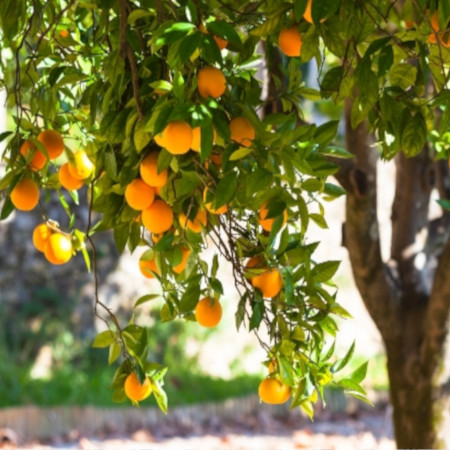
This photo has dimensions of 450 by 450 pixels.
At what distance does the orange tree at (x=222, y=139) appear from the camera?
1226 millimetres

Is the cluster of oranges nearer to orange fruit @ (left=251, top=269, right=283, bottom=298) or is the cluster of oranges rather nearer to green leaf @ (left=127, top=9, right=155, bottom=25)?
green leaf @ (left=127, top=9, right=155, bottom=25)

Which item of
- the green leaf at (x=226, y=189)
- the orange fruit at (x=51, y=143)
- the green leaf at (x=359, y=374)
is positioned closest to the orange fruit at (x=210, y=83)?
the green leaf at (x=226, y=189)

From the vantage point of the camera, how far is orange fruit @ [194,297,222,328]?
1.50 metres

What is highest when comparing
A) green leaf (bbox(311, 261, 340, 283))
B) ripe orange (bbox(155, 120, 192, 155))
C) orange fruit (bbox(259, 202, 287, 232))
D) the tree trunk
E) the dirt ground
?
ripe orange (bbox(155, 120, 192, 155))

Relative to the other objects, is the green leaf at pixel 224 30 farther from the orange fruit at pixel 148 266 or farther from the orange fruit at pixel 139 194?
the orange fruit at pixel 148 266

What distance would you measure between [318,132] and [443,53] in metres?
0.24

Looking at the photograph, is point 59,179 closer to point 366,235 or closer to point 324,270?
point 324,270

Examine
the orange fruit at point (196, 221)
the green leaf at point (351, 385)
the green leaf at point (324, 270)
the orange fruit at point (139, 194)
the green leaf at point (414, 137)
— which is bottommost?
the green leaf at point (351, 385)

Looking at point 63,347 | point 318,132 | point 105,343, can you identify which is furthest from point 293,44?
point 63,347

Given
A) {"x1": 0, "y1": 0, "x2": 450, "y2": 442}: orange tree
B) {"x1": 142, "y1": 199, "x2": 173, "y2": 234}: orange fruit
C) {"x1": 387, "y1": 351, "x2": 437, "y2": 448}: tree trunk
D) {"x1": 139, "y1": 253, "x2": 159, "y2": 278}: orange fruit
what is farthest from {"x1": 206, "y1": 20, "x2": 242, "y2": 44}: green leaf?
{"x1": 387, "y1": 351, "x2": 437, "y2": 448}: tree trunk

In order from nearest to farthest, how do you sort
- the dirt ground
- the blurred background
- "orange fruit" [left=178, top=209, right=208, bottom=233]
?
1. "orange fruit" [left=178, top=209, right=208, bottom=233]
2. the dirt ground
3. the blurred background

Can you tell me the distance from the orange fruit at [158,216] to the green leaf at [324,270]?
0.88ft

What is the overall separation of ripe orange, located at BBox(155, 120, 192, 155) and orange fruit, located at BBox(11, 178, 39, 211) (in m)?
0.43

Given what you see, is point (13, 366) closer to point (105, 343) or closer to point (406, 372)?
point (406, 372)
